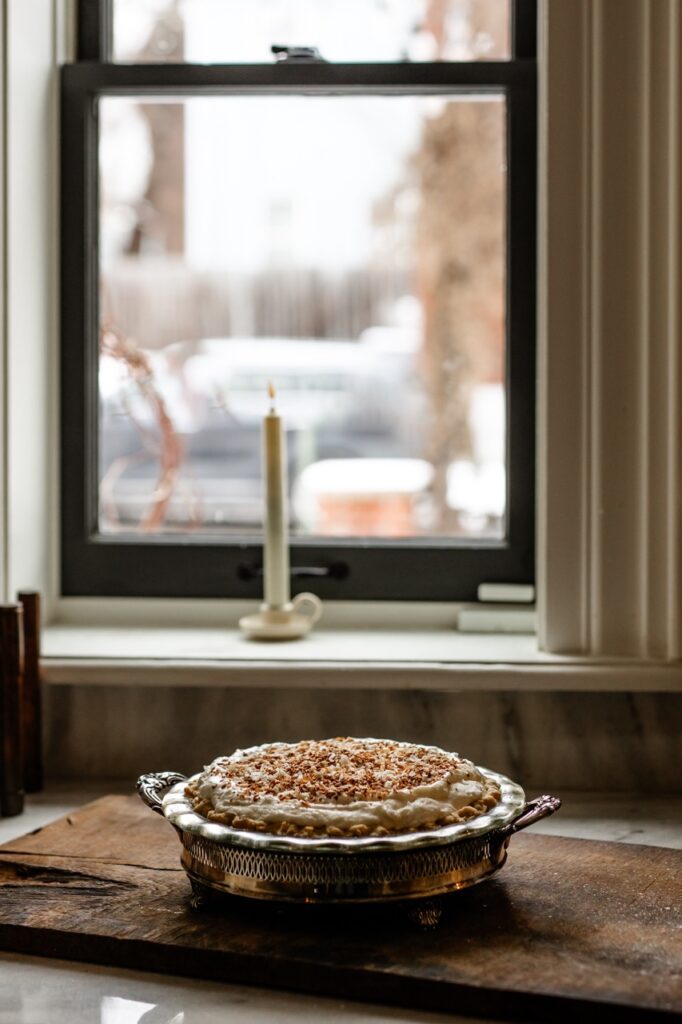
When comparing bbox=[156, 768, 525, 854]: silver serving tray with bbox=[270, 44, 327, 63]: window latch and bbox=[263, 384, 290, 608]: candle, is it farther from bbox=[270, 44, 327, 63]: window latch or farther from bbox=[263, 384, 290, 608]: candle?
bbox=[270, 44, 327, 63]: window latch

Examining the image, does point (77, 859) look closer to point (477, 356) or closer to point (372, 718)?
point (372, 718)

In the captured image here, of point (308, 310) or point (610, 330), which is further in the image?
point (308, 310)

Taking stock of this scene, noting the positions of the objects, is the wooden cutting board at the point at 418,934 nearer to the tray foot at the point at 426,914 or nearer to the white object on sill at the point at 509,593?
the tray foot at the point at 426,914

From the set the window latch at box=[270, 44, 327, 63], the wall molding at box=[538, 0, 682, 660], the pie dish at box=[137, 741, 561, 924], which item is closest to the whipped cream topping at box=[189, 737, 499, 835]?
the pie dish at box=[137, 741, 561, 924]

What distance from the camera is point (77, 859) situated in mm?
1172

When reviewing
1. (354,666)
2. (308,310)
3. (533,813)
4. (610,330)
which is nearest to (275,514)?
(354,666)

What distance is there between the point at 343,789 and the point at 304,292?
99 centimetres

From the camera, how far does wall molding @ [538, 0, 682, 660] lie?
146 centimetres

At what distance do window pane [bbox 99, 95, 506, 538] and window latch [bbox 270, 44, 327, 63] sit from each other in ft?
0.19

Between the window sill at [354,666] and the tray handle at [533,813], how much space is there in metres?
0.35

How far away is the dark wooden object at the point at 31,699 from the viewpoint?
1.45 m

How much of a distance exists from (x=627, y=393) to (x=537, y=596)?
324 mm

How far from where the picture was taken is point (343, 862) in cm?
96

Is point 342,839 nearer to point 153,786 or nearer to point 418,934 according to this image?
point 418,934
